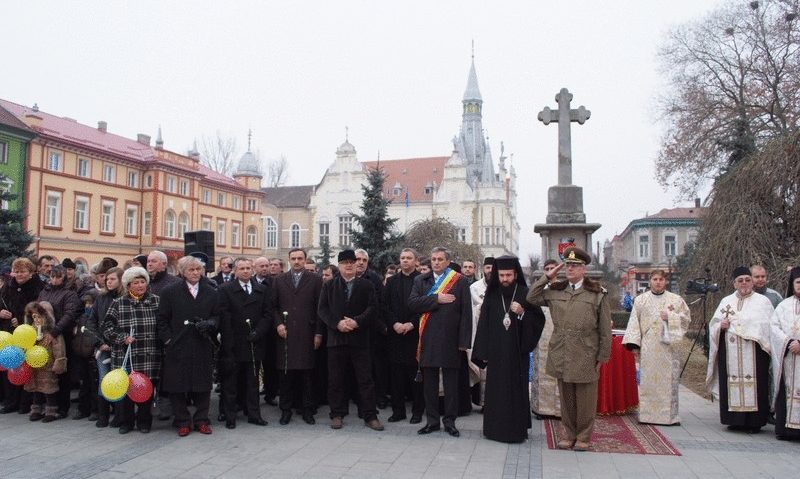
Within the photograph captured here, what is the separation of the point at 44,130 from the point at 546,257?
3586 centimetres

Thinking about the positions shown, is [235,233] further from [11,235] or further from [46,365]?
[46,365]

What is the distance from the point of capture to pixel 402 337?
8406 millimetres

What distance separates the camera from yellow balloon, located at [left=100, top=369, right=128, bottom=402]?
269 inches

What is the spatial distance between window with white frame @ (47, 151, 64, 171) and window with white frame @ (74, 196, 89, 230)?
2.26 metres

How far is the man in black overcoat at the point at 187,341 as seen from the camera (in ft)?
24.0

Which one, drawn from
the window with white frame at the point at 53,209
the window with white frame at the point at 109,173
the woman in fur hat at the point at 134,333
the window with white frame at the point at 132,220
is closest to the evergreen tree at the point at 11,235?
the woman in fur hat at the point at 134,333

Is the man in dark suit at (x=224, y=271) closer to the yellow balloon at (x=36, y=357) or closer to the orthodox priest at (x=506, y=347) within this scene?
the yellow balloon at (x=36, y=357)

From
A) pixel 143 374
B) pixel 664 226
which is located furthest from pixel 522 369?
pixel 664 226

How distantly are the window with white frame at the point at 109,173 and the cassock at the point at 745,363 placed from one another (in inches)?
1614

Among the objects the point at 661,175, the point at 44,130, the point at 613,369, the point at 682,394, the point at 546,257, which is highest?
the point at 44,130

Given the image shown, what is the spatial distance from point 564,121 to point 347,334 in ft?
15.3

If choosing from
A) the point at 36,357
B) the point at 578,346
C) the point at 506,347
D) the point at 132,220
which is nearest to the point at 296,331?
the point at 506,347

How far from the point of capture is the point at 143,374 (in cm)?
731

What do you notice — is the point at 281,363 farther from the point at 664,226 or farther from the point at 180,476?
the point at 664,226
